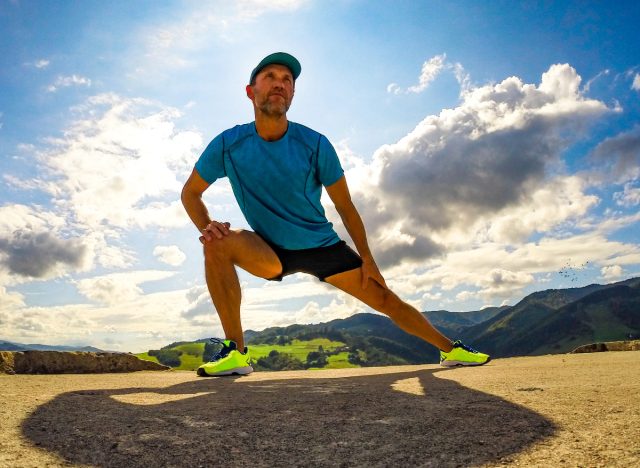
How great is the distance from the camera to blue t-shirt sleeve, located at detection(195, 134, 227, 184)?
5828 mm

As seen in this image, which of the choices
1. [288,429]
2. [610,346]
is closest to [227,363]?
[288,429]

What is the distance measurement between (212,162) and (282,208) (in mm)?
1038

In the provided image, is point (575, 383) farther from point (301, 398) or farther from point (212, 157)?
point (212, 157)

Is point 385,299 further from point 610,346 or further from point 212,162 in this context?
point 610,346

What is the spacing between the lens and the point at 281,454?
195 centimetres

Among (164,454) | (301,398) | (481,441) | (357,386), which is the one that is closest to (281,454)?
(164,454)

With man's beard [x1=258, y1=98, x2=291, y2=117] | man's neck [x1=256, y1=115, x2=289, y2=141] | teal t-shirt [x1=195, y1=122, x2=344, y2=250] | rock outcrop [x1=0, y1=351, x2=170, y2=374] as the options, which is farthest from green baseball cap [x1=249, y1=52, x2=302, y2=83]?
rock outcrop [x1=0, y1=351, x2=170, y2=374]

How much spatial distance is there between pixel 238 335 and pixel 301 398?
2.33 metres

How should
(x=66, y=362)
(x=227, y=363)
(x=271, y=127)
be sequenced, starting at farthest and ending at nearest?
(x=66, y=362) < (x=271, y=127) < (x=227, y=363)

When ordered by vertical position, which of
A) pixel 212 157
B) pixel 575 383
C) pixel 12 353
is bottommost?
pixel 575 383

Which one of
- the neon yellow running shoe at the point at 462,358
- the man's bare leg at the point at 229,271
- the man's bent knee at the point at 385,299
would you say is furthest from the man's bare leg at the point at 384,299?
the man's bare leg at the point at 229,271

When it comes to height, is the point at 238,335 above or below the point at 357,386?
above

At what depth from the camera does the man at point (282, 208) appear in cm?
547

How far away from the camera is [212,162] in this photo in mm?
5844
